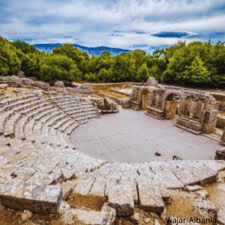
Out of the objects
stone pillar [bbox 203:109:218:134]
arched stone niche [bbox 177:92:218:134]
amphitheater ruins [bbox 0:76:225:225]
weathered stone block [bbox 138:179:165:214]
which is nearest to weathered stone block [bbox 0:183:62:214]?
amphitheater ruins [bbox 0:76:225:225]

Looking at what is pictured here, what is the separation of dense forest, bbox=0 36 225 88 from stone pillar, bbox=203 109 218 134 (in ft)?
42.4

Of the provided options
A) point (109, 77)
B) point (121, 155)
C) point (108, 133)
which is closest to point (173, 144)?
point (121, 155)

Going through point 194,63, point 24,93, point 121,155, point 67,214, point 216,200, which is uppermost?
point 194,63

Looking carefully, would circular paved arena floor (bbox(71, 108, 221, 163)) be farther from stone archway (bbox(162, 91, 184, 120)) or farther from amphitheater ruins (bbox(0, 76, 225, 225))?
stone archway (bbox(162, 91, 184, 120))

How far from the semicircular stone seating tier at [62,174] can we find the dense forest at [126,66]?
14.9m

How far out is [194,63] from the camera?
21406mm

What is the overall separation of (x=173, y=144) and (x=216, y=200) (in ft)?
17.7

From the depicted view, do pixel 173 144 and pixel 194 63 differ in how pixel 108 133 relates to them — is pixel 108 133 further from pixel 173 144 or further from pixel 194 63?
pixel 194 63

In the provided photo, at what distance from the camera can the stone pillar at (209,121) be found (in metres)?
9.69

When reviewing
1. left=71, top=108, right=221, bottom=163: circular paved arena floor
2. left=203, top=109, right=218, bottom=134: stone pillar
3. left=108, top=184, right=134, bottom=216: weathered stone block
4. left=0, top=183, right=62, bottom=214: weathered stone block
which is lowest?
left=71, top=108, right=221, bottom=163: circular paved arena floor

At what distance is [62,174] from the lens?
3.51 meters

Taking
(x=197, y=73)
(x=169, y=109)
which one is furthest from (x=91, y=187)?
(x=197, y=73)

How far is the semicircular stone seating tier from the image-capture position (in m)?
2.22

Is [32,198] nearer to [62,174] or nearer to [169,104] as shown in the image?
[62,174]
